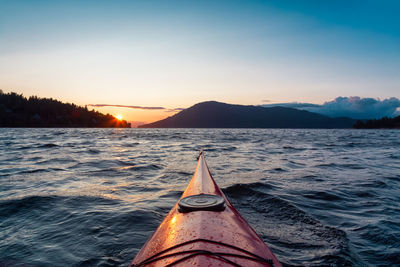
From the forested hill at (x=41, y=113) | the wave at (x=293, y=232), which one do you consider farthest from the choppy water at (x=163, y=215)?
the forested hill at (x=41, y=113)

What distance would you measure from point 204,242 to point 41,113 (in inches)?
5996

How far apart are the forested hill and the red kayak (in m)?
139

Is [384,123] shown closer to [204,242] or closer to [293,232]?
[293,232]

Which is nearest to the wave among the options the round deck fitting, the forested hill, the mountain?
the round deck fitting

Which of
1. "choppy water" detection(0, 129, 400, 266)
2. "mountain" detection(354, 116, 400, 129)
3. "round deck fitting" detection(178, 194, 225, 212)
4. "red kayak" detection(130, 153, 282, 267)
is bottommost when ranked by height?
"choppy water" detection(0, 129, 400, 266)

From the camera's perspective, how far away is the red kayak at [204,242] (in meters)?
1.64

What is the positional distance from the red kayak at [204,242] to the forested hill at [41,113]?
139194 millimetres

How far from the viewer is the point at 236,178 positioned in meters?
7.95

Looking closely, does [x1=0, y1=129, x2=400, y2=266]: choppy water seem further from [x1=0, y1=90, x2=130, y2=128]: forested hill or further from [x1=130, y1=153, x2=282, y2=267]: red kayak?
[x1=0, y1=90, x2=130, y2=128]: forested hill

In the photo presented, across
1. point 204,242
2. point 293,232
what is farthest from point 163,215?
point 204,242

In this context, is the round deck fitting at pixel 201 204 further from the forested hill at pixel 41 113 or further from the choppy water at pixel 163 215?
the forested hill at pixel 41 113

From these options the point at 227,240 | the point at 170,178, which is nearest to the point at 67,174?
the point at 170,178

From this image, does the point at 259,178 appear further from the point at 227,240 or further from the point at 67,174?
the point at 67,174

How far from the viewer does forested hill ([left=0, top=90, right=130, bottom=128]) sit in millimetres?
113863
